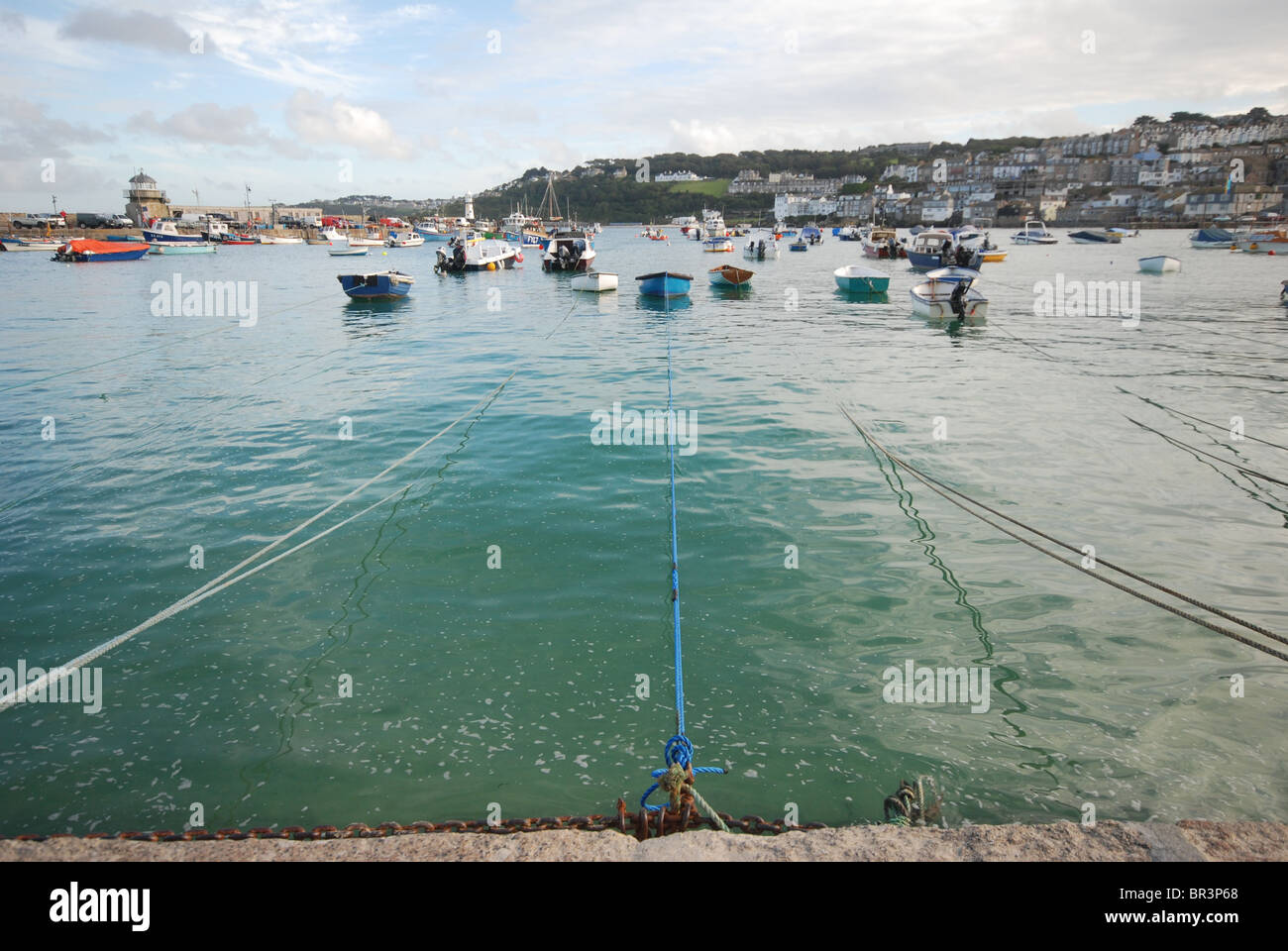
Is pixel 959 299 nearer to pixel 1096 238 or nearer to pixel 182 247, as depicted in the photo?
pixel 1096 238

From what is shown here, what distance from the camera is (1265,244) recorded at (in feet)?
232

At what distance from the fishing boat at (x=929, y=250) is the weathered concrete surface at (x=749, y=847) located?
48.9 m

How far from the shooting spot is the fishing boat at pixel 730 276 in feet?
137

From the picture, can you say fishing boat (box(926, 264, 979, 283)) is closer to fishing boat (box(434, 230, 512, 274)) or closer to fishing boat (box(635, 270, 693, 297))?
fishing boat (box(635, 270, 693, 297))

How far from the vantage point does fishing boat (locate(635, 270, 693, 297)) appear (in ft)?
120

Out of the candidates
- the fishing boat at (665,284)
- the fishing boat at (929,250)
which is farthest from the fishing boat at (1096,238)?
the fishing boat at (665,284)

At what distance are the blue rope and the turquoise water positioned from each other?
8.9 inches

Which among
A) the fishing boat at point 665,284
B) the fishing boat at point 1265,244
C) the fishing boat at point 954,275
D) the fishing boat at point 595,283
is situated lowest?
the fishing boat at point 954,275

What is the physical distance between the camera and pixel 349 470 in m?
11.7

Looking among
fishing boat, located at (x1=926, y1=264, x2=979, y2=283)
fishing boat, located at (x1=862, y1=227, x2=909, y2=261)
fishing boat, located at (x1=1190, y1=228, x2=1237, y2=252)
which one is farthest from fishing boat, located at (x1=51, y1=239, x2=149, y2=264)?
fishing boat, located at (x1=1190, y1=228, x2=1237, y2=252)

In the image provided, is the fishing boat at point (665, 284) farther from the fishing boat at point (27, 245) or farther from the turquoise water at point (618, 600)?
the fishing boat at point (27, 245)
